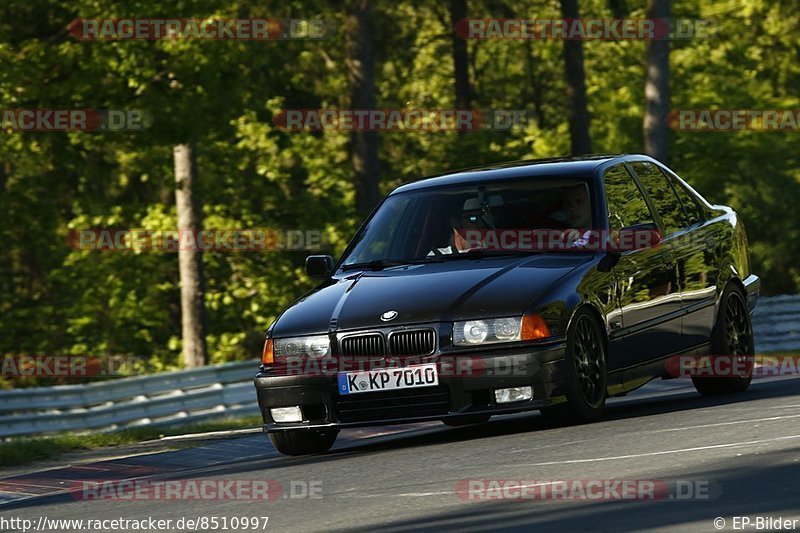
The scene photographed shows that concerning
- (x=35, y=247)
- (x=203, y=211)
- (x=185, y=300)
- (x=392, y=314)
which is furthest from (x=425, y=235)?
(x=35, y=247)

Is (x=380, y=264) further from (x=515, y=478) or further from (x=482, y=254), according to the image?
(x=515, y=478)

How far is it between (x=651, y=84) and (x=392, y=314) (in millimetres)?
16161

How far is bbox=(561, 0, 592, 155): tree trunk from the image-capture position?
111 feet

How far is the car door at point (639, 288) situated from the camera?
11.1m

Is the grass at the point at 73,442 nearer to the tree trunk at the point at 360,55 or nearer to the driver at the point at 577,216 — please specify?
the driver at the point at 577,216

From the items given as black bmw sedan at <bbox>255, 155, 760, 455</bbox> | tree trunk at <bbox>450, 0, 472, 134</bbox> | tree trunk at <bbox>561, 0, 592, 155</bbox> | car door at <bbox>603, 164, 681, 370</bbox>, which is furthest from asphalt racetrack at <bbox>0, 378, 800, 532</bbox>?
tree trunk at <bbox>450, 0, 472, 134</bbox>

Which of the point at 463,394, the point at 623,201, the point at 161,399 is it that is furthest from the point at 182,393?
the point at 463,394

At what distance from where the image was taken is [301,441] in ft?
36.0

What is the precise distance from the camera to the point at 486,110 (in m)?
45.4

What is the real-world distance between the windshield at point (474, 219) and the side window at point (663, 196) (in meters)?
0.99

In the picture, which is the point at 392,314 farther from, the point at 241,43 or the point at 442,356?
the point at 241,43

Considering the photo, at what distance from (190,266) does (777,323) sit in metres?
10.7

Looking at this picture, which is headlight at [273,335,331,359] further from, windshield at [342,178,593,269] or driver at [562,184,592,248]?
driver at [562,184,592,248]

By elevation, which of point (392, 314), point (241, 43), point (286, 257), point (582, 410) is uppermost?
point (241, 43)
